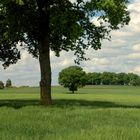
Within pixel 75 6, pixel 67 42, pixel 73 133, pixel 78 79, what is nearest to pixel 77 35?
pixel 75 6

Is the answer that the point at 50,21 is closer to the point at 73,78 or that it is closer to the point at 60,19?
the point at 60,19

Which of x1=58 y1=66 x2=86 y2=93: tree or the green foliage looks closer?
the green foliage

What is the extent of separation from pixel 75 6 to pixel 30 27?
372 centimetres

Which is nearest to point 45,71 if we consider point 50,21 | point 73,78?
point 50,21

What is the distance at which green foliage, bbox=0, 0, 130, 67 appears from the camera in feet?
118

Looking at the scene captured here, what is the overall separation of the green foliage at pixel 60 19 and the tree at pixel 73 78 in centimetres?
8894

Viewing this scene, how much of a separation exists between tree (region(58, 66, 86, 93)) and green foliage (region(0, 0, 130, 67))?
88.9 meters

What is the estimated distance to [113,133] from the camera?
16.8 m

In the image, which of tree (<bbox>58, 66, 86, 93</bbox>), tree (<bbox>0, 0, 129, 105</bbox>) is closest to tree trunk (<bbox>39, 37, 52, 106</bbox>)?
tree (<bbox>0, 0, 129, 105</bbox>)

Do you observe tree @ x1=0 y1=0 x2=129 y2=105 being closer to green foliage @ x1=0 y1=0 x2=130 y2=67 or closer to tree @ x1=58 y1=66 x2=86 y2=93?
green foliage @ x1=0 y1=0 x2=130 y2=67

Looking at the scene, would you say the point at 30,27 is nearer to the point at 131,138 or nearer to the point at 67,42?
the point at 67,42

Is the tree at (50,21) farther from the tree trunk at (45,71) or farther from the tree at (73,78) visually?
the tree at (73,78)

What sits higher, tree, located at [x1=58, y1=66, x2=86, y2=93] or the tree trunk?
tree, located at [x1=58, y1=66, x2=86, y2=93]

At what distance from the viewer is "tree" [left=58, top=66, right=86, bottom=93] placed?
131 meters
